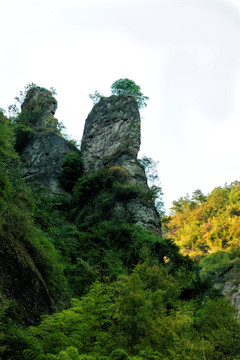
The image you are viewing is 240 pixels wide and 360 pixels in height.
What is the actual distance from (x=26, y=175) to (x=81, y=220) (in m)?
10.3

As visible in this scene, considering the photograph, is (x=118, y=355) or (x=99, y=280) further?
(x=99, y=280)

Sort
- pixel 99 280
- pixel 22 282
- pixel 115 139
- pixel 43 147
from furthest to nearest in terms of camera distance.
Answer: pixel 43 147, pixel 115 139, pixel 99 280, pixel 22 282

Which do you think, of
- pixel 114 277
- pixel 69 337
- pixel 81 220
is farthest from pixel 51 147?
pixel 69 337

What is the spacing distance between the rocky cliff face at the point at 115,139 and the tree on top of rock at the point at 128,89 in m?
3.92

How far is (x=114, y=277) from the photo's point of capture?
14875mm

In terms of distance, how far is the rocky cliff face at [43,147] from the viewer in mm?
30172

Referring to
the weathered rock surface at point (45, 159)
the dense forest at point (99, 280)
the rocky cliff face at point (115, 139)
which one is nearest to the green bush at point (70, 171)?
the dense forest at point (99, 280)

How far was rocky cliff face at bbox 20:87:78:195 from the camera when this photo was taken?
30.2 meters

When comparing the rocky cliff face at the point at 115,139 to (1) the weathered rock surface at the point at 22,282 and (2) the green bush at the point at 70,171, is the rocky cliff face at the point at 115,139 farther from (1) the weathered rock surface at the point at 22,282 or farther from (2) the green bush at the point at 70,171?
(1) the weathered rock surface at the point at 22,282

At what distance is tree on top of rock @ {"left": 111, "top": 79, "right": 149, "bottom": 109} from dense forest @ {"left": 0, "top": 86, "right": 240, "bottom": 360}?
343 inches

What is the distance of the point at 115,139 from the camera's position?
3127 cm

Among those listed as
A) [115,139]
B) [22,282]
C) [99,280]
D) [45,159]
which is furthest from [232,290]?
[22,282]

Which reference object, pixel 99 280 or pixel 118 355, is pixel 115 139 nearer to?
pixel 99 280

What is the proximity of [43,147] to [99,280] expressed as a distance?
2290 cm
